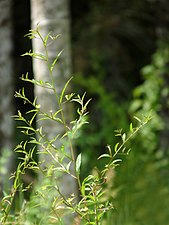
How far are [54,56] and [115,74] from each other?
17.8ft

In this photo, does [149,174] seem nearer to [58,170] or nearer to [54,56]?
[54,56]

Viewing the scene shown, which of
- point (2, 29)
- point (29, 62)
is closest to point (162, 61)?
point (2, 29)

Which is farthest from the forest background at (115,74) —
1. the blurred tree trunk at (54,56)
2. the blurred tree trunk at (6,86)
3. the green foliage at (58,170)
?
the green foliage at (58,170)

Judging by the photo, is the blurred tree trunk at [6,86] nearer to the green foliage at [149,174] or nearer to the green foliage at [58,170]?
the green foliage at [149,174]

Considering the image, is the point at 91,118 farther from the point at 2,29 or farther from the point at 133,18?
the point at 2,29

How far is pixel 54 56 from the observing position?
3.37m

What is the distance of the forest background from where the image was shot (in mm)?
5141

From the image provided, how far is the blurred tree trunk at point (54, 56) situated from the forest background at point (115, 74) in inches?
16.8

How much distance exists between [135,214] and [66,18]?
123 cm

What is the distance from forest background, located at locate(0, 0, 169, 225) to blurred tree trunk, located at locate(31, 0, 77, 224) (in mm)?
427

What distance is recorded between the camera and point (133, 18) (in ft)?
28.0

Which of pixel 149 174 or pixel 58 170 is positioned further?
pixel 149 174

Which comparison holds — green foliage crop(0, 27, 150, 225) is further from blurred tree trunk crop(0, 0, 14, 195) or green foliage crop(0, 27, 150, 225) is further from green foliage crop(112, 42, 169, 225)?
blurred tree trunk crop(0, 0, 14, 195)

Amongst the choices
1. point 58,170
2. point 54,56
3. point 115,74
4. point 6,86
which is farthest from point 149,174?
point 115,74
